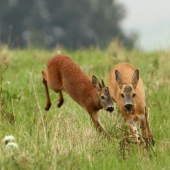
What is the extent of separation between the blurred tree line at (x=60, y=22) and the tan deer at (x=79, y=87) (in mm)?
24623

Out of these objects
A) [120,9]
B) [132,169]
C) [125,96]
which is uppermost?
[120,9]

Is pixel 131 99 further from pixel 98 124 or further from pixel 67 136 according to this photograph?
pixel 98 124

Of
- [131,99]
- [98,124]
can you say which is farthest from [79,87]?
[131,99]

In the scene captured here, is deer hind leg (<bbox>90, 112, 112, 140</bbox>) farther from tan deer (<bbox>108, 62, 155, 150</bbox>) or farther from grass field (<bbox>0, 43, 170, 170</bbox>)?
tan deer (<bbox>108, 62, 155, 150</bbox>)

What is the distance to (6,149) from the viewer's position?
4062mm

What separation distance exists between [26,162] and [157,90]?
16.7 feet

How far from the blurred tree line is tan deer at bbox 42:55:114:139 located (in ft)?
80.8

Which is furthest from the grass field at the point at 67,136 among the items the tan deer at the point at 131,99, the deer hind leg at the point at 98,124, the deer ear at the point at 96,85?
the deer ear at the point at 96,85

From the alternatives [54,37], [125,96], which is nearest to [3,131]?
[125,96]

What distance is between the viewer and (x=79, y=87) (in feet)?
21.9

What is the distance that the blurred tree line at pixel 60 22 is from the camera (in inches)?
1308

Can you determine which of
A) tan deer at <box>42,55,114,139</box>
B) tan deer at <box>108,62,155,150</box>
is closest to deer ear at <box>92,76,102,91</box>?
tan deer at <box>42,55,114,139</box>

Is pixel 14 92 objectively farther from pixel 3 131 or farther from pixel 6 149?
pixel 6 149

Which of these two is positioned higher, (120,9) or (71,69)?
(120,9)
